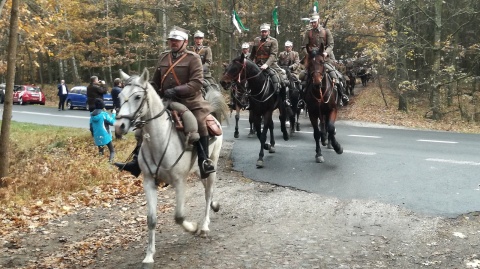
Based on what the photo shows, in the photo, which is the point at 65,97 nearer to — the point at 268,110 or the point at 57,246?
the point at 268,110

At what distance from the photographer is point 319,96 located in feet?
41.2

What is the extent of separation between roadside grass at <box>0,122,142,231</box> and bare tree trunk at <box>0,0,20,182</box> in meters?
0.47

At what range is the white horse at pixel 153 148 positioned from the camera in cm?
634

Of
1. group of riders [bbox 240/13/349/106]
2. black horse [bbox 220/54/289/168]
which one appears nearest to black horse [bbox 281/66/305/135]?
group of riders [bbox 240/13/349/106]

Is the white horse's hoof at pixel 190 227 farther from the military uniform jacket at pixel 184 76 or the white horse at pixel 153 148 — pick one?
the military uniform jacket at pixel 184 76

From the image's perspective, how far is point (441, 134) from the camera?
18.9 m

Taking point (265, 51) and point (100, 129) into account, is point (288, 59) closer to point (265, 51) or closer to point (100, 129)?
point (265, 51)

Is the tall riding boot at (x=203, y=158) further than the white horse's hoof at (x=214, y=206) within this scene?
No

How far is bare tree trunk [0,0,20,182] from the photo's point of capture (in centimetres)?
1149

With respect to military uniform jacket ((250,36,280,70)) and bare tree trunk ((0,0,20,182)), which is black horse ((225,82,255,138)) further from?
bare tree trunk ((0,0,20,182))

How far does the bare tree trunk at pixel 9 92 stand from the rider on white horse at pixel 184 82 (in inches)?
216

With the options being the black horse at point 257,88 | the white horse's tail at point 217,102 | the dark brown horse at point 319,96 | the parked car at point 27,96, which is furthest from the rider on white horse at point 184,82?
the parked car at point 27,96

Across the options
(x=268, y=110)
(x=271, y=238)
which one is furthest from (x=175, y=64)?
(x=268, y=110)

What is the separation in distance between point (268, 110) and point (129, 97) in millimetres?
7457
